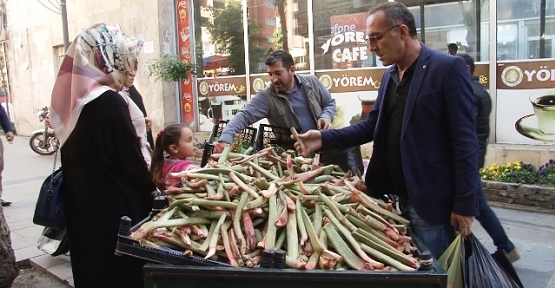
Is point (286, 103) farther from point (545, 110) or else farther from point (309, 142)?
point (545, 110)

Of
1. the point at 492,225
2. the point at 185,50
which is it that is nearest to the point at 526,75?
the point at 492,225

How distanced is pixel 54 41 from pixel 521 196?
13087 mm

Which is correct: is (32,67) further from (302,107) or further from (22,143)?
(302,107)

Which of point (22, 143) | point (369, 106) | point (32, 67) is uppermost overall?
point (32, 67)

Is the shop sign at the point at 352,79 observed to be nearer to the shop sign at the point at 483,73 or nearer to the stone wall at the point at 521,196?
the shop sign at the point at 483,73

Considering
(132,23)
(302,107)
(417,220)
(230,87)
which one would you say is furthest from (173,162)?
(132,23)

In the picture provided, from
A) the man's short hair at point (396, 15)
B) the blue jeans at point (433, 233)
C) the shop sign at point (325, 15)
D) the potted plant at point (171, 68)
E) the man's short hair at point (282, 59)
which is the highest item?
the shop sign at point (325, 15)

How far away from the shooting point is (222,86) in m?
10.5

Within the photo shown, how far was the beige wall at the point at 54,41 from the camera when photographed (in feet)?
36.0

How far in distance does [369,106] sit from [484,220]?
462 cm

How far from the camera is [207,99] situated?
1079cm

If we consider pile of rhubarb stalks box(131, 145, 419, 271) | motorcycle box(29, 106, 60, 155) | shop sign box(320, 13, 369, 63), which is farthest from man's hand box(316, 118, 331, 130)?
motorcycle box(29, 106, 60, 155)

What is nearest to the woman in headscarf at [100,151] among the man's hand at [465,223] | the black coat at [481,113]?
the man's hand at [465,223]

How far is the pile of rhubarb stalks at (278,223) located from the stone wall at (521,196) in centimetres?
409
